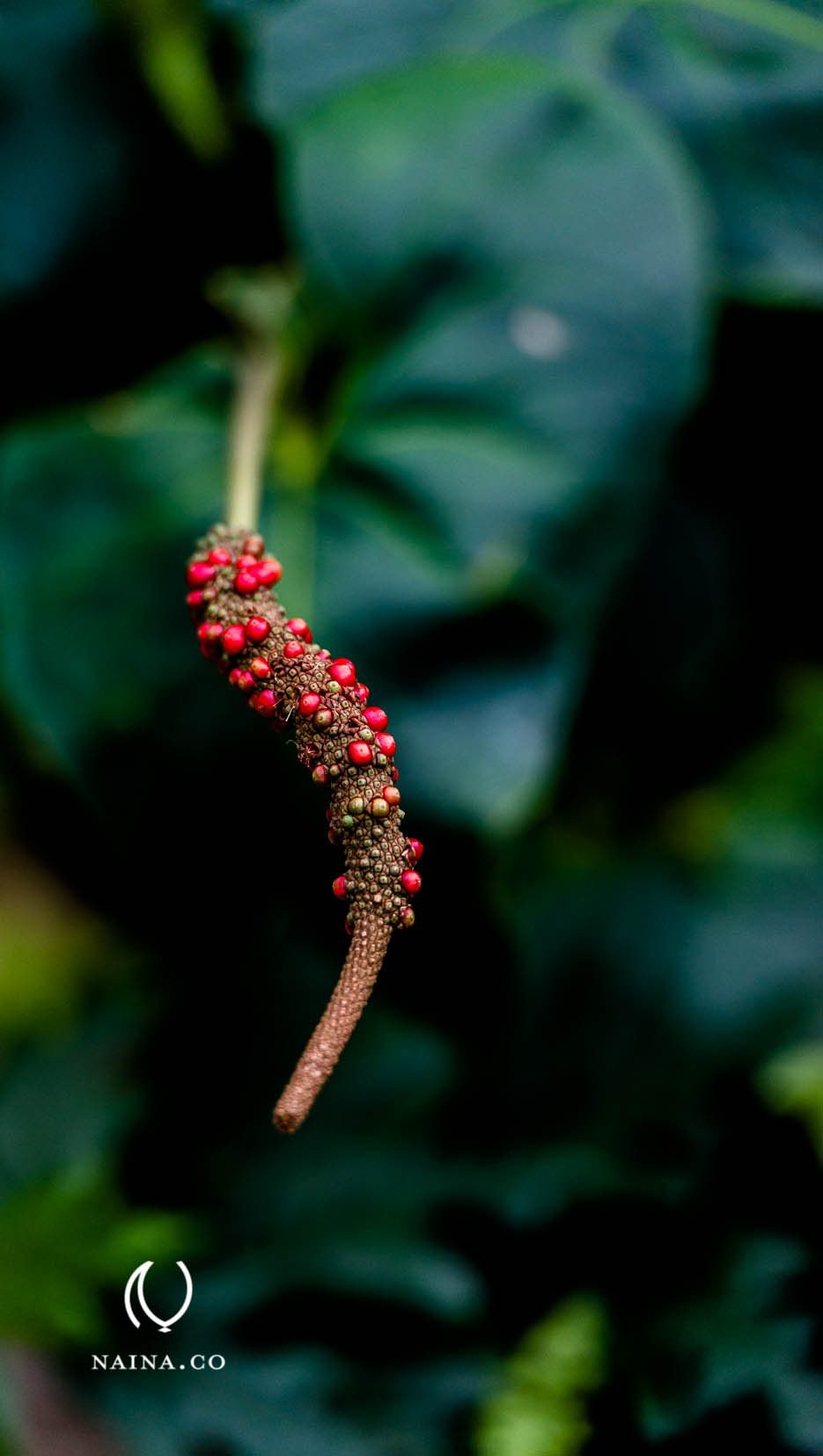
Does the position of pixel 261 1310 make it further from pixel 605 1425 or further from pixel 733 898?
pixel 733 898

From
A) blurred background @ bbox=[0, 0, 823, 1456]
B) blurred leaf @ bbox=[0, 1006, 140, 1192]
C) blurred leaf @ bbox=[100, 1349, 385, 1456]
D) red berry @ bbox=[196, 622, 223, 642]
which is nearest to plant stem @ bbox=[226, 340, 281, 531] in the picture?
blurred background @ bbox=[0, 0, 823, 1456]

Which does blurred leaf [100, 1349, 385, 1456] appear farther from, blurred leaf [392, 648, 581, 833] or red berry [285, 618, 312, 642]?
red berry [285, 618, 312, 642]

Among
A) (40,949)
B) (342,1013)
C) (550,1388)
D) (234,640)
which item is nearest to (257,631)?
(234,640)

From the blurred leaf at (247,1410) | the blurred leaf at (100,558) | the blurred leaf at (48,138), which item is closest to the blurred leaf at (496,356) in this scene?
the blurred leaf at (100,558)

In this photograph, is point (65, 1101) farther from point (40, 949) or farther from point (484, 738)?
point (484, 738)

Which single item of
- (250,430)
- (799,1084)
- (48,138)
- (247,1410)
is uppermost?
(48,138)

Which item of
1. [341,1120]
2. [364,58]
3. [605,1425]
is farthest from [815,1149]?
[364,58]

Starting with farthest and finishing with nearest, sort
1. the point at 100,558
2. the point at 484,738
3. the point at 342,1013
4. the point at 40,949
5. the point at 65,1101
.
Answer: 1. the point at 40,949
2. the point at 65,1101
3. the point at 100,558
4. the point at 484,738
5. the point at 342,1013
